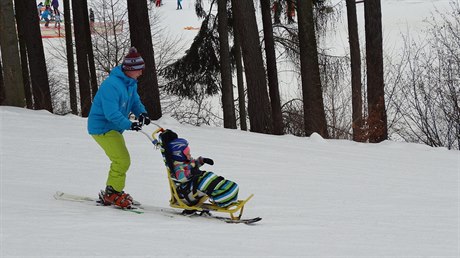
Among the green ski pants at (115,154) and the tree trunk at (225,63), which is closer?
the green ski pants at (115,154)

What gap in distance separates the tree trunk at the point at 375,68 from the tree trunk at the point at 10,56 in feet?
25.3

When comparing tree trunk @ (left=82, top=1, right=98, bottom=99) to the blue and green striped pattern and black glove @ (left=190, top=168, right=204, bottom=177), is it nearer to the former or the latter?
black glove @ (left=190, top=168, right=204, bottom=177)

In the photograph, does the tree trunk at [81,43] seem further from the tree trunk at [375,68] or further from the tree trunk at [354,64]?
the tree trunk at [375,68]

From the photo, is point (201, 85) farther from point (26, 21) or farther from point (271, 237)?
point (271, 237)

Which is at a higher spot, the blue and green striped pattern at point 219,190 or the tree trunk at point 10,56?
the tree trunk at point 10,56

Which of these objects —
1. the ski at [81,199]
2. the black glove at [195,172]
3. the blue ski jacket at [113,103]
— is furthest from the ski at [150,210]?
the blue ski jacket at [113,103]

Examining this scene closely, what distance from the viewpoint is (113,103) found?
22.4 ft

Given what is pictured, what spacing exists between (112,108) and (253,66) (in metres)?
7.38

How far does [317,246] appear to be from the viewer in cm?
590

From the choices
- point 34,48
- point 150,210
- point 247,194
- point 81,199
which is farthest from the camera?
point 34,48

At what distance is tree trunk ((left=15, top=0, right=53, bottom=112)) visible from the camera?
15875 millimetres

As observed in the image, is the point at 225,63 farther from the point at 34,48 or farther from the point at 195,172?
the point at 195,172

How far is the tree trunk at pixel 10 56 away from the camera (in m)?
13.7

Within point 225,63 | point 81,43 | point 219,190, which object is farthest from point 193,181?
point 81,43
